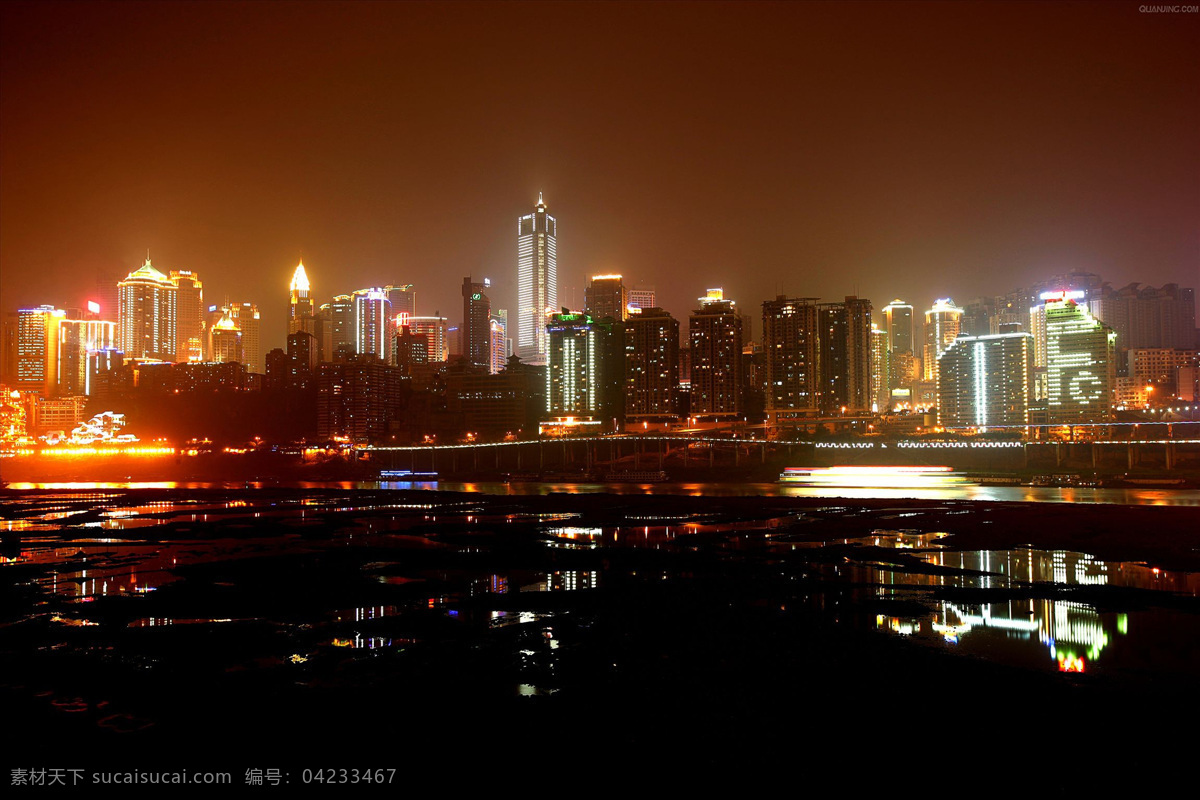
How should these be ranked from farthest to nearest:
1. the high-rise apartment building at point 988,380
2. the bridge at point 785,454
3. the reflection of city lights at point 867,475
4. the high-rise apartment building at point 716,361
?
1. the high-rise apartment building at point 716,361
2. the high-rise apartment building at point 988,380
3. the bridge at point 785,454
4. the reflection of city lights at point 867,475

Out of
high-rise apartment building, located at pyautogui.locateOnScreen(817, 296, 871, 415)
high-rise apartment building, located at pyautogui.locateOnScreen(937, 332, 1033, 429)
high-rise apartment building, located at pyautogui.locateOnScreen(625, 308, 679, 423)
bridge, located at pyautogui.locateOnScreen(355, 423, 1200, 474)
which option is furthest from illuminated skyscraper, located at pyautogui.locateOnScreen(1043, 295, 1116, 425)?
high-rise apartment building, located at pyautogui.locateOnScreen(625, 308, 679, 423)

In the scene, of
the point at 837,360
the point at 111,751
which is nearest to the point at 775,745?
the point at 111,751

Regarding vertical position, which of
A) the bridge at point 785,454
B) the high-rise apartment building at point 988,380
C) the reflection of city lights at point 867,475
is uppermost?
the high-rise apartment building at point 988,380

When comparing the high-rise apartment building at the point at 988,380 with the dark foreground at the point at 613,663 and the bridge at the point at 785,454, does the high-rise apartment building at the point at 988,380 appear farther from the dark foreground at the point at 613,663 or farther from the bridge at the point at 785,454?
the dark foreground at the point at 613,663

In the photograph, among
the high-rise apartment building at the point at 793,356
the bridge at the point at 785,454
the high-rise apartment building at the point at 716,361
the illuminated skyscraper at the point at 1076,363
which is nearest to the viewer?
the bridge at the point at 785,454

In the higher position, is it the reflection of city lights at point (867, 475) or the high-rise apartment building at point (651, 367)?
the high-rise apartment building at point (651, 367)

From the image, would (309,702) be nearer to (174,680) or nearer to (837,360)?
(174,680)

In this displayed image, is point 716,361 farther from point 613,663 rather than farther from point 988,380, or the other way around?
point 613,663

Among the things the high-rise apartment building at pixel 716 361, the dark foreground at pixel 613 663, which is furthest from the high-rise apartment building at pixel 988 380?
the dark foreground at pixel 613 663
